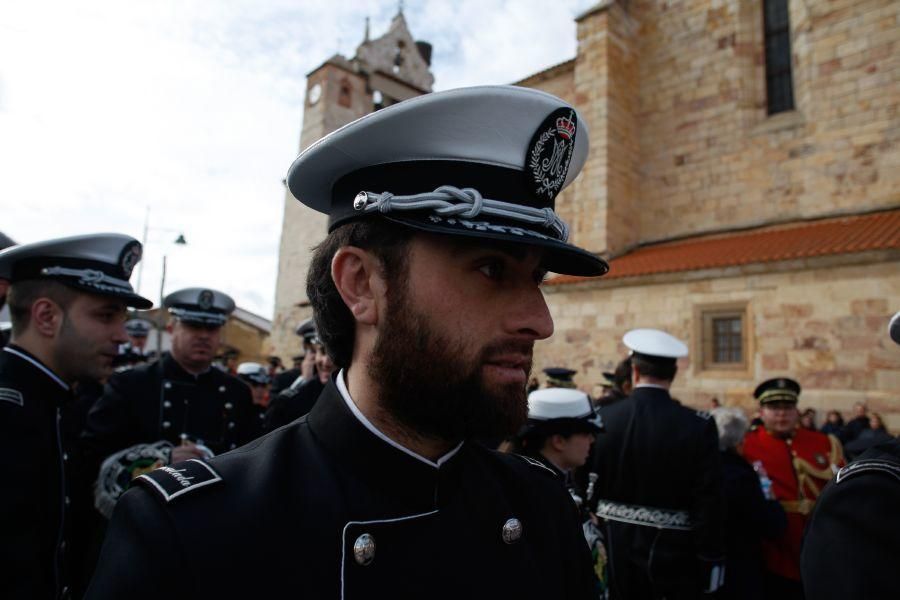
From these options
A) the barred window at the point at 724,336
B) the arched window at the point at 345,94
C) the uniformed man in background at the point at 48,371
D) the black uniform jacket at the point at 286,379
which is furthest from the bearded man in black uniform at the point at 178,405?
the arched window at the point at 345,94

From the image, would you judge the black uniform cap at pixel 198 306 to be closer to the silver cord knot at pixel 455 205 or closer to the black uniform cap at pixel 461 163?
the black uniform cap at pixel 461 163

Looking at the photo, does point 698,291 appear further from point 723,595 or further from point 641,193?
point 723,595

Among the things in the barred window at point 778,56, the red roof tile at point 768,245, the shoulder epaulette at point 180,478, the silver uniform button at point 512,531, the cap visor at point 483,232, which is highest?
the barred window at point 778,56

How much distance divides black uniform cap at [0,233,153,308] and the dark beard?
2.03 meters

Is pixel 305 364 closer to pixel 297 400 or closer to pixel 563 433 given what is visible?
pixel 297 400

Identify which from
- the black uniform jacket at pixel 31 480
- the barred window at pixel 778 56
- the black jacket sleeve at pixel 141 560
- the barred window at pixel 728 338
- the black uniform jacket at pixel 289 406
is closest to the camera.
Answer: the black jacket sleeve at pixel 141 560

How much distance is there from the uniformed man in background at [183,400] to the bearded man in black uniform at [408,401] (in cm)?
204

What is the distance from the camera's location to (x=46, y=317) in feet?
8.50

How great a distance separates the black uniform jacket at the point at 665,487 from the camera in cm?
374

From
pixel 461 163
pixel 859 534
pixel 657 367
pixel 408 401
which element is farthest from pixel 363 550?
pixel 657 367

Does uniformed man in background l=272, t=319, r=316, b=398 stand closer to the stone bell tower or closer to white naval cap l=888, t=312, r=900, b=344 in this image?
white naval cap l=888, t=312, r=900, b=344

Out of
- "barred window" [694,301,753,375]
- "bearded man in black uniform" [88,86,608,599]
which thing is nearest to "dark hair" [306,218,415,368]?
"bearded man in black uniform" [88,86,608,599]

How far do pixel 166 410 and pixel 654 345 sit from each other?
3369mm

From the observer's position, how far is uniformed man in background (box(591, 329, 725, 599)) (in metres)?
3.77
